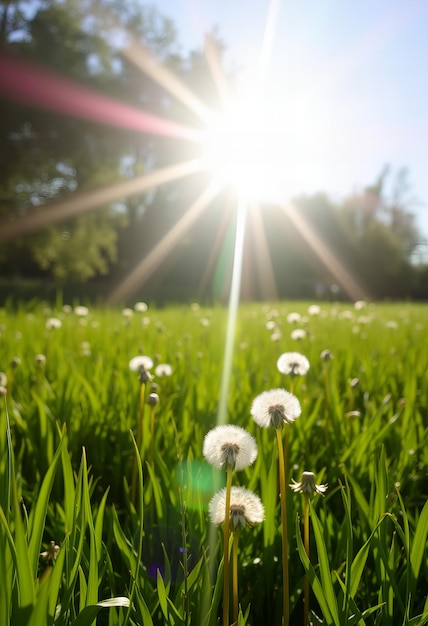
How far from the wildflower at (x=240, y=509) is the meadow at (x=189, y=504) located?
0.07 meters

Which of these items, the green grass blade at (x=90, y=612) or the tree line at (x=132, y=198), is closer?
the green grass blade at (x=90, y=612)

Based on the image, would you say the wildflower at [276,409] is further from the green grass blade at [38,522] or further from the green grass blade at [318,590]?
the green grass blade at [38,522]

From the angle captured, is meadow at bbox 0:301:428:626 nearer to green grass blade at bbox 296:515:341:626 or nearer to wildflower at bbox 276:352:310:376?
green grass blade at bbox 296:515:341:626

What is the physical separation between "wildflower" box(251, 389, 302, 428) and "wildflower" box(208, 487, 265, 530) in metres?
0.11

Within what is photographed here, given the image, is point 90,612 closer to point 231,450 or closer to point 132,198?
point 231,450

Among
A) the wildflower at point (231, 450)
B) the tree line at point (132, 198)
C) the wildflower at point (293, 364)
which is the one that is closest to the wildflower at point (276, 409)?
the wildflower at point (231, 450)

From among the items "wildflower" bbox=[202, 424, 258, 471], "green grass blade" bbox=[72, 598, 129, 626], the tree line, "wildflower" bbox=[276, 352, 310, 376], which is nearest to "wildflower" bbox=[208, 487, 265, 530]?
"wildflower" bbox=[202, 424, 258, 471]

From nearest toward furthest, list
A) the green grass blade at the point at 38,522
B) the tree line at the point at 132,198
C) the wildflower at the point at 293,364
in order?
the green grass blade at the point at 38,522 < the wildflower at the point at 293,364 < the tree line at the point at 132,198

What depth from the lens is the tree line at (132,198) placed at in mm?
18922

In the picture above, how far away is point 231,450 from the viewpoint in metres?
0.75

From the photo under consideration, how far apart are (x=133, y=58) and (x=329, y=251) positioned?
60.1ft

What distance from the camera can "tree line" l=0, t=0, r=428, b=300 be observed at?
62.1 feet

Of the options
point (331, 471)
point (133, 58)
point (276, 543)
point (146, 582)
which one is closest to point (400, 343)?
point (331, 471)

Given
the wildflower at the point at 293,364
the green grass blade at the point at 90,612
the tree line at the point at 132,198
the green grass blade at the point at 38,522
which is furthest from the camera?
the tree line at the point at 132,198
